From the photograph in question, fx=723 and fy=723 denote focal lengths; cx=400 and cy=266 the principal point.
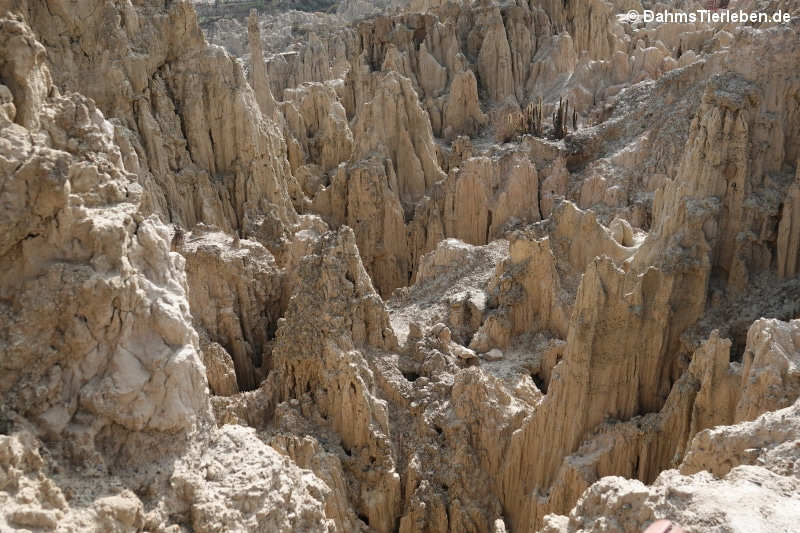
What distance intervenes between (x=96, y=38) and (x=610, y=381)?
14827 mm

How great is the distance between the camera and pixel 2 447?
5984 mm

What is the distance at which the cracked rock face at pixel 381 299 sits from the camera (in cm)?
691

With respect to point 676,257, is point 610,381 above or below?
below

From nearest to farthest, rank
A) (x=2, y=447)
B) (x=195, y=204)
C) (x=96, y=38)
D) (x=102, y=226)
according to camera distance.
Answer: (x=2, y=447) < (x=102, y=226) < (x=96, y=38) < (x=195, y=204)

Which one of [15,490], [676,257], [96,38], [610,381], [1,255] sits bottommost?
[610,381]

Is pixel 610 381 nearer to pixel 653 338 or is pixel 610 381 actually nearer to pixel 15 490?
pixel 653 338

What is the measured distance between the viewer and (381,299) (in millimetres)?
15320

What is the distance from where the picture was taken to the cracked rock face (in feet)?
22.7

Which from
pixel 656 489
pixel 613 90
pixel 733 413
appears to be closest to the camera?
pixel 656 489

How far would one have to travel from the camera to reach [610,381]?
42.1ft

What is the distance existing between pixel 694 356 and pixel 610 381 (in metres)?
1.83

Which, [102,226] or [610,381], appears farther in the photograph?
[610,381]

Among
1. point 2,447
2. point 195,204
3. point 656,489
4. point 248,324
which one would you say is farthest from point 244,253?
point 656,489

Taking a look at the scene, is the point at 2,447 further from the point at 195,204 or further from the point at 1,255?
the point at 195,204
